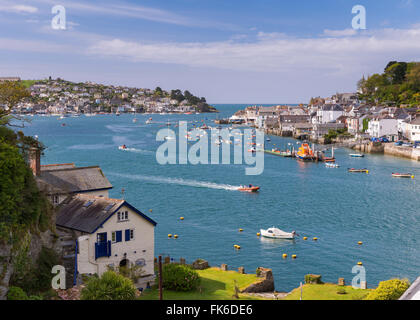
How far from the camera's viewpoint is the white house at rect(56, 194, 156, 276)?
2664 cm

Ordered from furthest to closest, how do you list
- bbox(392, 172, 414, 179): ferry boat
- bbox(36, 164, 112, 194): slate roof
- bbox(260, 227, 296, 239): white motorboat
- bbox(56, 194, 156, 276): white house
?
bbox(392, 172, 414, 179): ferry boat, bbox(260, 227, 296, 239): white motorboat, bbox(36, 164, 112, 194): slate roof, bbox(56, 194, 156, 276): white house

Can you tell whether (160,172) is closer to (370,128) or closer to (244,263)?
(244,263)

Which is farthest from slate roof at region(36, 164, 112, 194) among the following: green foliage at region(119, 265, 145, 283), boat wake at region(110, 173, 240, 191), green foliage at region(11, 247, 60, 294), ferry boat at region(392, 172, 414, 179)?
ferry boat at region(392, 172, 414, 179)

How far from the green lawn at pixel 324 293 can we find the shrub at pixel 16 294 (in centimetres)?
1373

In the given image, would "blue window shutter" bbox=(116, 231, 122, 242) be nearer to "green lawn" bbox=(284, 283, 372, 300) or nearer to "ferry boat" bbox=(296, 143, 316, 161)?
"green lawn" bbox=(284, 283, 372, 300)

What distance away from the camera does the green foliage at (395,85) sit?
150m

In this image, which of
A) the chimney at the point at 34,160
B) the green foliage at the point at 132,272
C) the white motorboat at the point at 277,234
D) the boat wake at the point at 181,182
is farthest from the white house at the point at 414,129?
the chimney at the point at 34,160

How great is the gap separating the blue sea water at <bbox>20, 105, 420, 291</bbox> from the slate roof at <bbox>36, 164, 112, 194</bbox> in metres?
9.00

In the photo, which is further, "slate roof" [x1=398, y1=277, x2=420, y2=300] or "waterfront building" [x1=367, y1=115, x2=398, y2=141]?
"waterfront building" [x1=367, y1=115, x2=398, y2=141]

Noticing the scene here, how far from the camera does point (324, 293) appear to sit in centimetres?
2744

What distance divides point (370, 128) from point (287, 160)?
38870 millimetres

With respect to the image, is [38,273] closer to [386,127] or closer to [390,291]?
[390,291]

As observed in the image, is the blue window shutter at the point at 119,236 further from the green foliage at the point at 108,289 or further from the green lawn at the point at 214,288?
the green foliage at the point at 108,289
